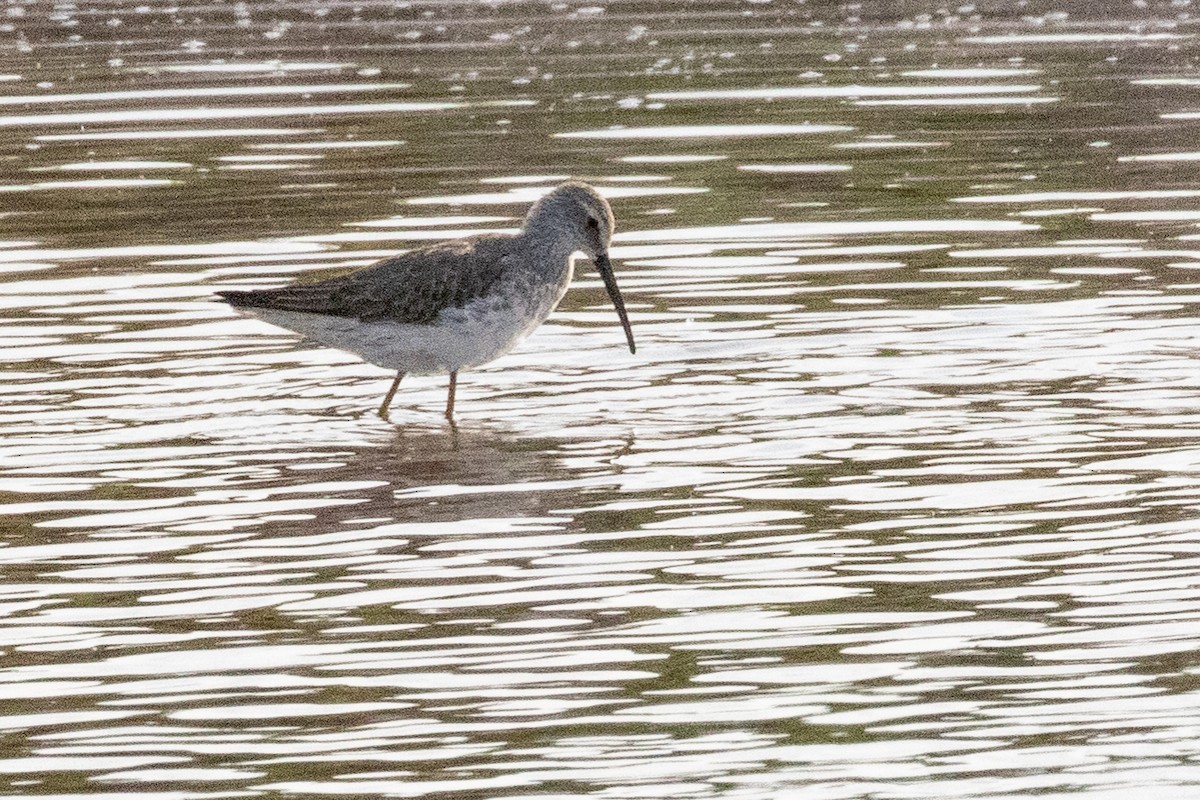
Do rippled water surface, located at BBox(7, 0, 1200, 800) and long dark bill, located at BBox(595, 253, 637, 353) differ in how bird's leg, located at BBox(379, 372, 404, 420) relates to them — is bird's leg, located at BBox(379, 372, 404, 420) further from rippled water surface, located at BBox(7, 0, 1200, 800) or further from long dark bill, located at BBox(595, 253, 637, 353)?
long dark bill, located at BBox(595, 253, 637, 353)

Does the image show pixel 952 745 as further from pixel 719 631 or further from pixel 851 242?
pixel 851 242

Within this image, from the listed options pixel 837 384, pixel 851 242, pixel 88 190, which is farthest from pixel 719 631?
pixel 88 190

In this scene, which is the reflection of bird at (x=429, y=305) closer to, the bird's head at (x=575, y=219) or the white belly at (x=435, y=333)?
the white belly at (x=435, y=333)

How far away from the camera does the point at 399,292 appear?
498 inches

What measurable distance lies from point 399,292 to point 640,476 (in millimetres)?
2254

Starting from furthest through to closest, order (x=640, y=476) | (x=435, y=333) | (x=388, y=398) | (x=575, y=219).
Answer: (x=575, y=219) → (x=388, y=398) → (x=435, y=333) → (x=640, y=476)

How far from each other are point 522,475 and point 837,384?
2163mm

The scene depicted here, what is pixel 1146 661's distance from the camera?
799 cm

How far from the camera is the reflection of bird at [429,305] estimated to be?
1254cm

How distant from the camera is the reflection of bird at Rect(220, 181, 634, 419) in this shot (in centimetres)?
1254

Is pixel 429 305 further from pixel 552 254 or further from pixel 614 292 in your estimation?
pixel 614 292

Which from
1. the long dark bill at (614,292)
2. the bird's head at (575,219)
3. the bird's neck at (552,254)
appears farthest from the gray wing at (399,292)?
the long dark bill at (614,292)

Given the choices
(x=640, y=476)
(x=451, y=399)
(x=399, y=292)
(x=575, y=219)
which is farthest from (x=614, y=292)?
(x=640, y=476)

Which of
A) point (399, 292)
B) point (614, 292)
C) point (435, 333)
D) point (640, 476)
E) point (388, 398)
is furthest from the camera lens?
point (614, 292)
